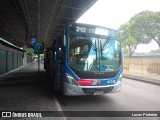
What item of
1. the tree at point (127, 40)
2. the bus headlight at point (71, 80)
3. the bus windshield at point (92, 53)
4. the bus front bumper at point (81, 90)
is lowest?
the bus front bumper at point (81, 90)

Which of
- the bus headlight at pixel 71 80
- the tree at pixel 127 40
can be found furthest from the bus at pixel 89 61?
the tree at pixel 127 40

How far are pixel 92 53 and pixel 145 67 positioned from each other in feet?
35.2

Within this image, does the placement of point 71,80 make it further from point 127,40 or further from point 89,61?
point 127,40

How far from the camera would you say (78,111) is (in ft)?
18.4

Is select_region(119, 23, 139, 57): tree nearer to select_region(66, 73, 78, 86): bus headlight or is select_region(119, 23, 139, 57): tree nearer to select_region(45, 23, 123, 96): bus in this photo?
select_region(45, 23, 123, 96): bus

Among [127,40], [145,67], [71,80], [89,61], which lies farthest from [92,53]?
[127,40]

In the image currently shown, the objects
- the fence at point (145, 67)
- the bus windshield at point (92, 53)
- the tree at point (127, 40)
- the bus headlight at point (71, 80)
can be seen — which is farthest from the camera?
the tree at point (127, 40)

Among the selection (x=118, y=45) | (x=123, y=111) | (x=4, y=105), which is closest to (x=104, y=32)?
(x=118, y=45)

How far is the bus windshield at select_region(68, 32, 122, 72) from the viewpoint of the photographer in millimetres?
6359

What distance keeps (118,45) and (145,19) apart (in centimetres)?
3168

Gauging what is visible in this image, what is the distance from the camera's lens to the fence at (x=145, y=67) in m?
14.7

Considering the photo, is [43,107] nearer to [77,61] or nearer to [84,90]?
[84,90]

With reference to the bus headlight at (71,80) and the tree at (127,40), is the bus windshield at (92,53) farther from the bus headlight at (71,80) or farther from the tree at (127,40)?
the tree at (127,40)

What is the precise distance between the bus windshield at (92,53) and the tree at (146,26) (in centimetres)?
3107
